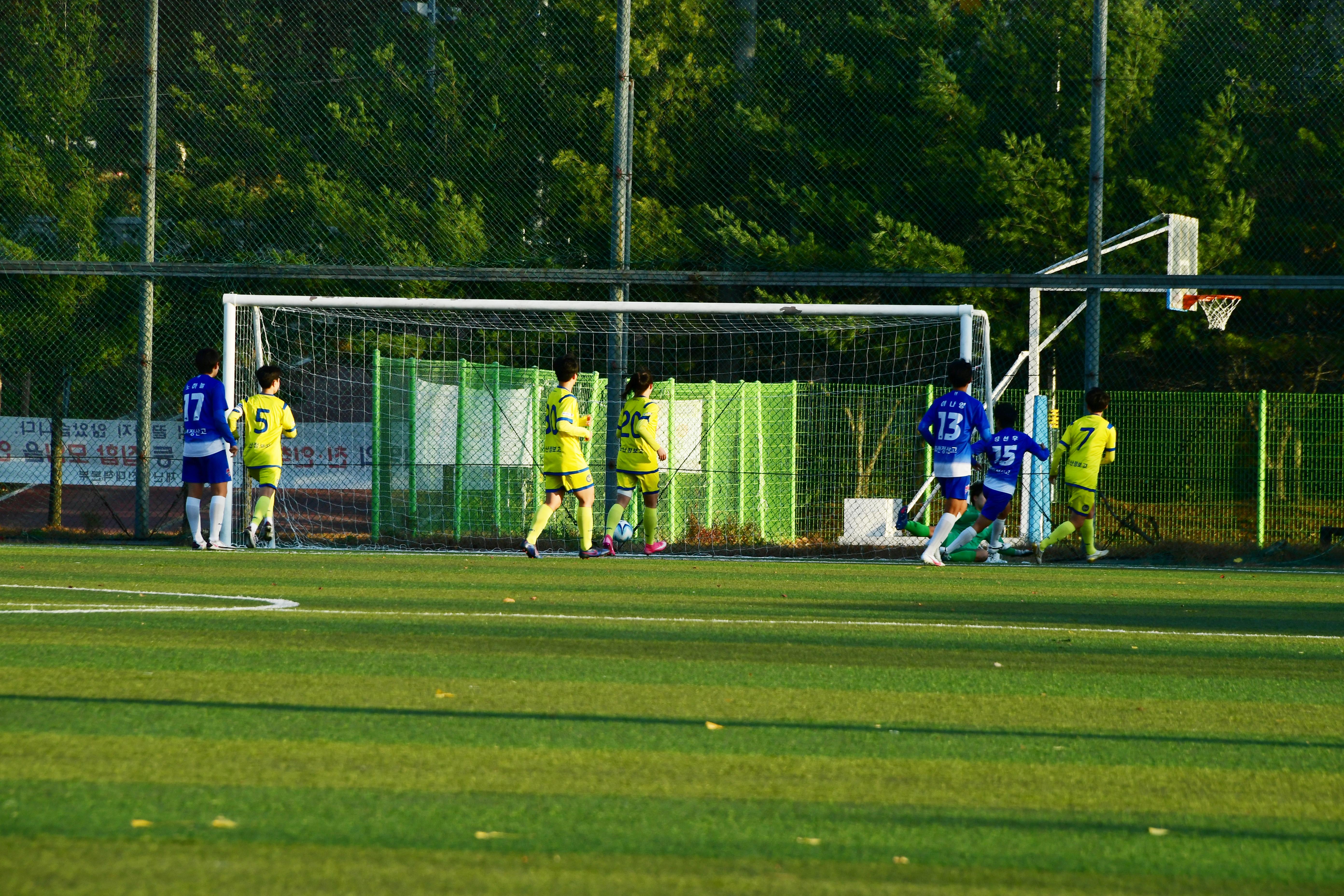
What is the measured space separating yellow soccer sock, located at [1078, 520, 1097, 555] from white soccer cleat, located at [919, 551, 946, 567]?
5.87ft

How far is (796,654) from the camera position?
6.00 meters

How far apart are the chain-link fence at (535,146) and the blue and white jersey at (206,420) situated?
356 centimetres

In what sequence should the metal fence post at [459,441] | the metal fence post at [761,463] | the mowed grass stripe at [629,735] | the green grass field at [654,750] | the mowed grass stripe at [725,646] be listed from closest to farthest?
1. the green grass field at [654,750]
2. the mowed grass stripe at [629,735]
3. the mowed grass stripe at [725,646]
4. the metal fence post at [459,441]
5. the metal fence post at [761,463]

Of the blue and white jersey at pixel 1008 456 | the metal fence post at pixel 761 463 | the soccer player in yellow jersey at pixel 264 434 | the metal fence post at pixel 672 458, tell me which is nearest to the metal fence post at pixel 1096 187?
the blue and white jersey at pixel 1008 456

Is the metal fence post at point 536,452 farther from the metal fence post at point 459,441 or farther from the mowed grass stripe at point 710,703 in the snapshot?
the mowed grass stripe at point 710,703

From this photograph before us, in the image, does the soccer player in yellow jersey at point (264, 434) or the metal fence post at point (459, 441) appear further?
the metal fence post at point (459, 441)

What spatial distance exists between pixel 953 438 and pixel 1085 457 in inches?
68.6

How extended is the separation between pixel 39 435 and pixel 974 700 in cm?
1371

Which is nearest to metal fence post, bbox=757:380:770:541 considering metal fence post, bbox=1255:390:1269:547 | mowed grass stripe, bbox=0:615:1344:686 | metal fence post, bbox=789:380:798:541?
metal fence post, bbox=789:380:798:541

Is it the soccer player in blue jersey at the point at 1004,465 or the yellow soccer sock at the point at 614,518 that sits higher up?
the soccer player in blue jersey at the point at 1004,465

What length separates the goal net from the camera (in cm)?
1536

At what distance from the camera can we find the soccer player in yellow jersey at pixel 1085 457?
13.0m

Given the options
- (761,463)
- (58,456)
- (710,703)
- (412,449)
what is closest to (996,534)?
(761,463)

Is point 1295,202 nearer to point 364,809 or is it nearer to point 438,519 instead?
point 438,519
